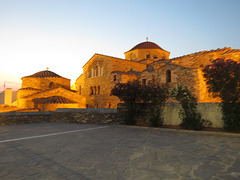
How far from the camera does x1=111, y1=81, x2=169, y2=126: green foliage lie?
9.27 metres

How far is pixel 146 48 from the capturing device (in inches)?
1309

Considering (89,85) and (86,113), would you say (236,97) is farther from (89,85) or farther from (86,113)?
(89,85)

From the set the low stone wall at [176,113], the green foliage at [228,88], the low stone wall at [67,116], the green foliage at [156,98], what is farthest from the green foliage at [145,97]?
the green foliage at [228,88]

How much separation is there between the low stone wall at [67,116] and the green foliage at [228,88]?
6055 mm

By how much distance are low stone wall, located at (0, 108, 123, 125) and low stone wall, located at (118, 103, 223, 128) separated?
873 mm

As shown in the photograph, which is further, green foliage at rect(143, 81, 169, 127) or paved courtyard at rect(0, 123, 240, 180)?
green foliage at rect(143, 81, 169, 127)

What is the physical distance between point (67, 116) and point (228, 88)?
1085 centimetres

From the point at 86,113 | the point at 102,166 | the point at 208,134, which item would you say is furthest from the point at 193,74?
the point at 102,166

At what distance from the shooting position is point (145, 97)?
31.7 feet

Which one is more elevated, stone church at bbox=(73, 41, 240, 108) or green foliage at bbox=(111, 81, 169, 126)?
stone church at bbox=(73, 41, 240, 108)

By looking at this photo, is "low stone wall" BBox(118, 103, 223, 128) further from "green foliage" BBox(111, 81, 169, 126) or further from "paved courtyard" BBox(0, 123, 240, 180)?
"paved courtyard" BBox(0, 123, 240, 180)

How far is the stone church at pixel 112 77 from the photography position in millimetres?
16531

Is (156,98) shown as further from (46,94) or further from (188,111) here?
(46,94)

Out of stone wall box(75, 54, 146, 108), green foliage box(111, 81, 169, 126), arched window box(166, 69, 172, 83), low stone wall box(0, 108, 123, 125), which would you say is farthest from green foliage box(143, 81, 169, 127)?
stone wall box(75, 54, 146, 108)
